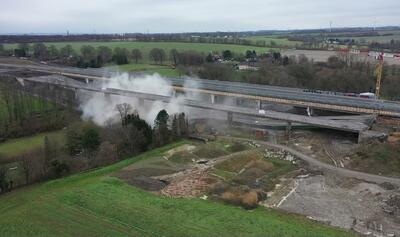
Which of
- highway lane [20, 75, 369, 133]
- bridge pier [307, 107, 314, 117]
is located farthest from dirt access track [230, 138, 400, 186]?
bridge pier [307, 107, 314, 117]

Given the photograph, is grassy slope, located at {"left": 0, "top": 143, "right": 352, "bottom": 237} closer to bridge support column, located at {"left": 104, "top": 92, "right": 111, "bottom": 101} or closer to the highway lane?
the highway lane

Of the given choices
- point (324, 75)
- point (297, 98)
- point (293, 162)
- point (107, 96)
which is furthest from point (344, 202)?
point (324, 75)

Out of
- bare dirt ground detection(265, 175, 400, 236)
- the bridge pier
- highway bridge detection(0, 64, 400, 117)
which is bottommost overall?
bare dirt ground detection(265, 175, 400, 236)

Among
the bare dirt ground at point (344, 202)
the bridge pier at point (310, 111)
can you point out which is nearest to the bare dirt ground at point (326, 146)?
the bare dirt ground at point (344, 202)

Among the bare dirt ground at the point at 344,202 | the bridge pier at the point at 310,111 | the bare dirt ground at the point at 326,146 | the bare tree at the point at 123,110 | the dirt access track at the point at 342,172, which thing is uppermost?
the bare tree at the point at 123,110

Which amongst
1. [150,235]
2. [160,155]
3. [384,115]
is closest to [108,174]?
[160,155]

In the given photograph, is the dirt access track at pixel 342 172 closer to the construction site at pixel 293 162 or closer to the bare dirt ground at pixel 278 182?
the construction site at pixel 293 162
